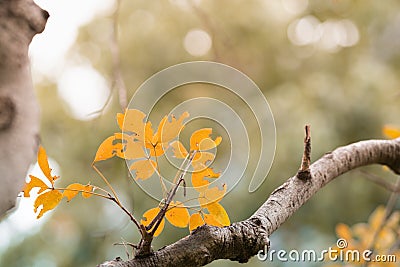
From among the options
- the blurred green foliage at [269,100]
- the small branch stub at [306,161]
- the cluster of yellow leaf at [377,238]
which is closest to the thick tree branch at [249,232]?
the small branch stub at [306,161]

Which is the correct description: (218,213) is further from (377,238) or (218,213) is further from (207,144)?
(377,238)

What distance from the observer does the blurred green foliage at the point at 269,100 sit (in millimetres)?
1549

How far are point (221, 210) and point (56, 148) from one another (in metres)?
1.54

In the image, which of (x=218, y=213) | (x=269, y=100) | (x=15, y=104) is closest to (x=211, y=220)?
(x=218, y=213)

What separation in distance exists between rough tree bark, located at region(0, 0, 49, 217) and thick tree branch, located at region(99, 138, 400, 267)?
0.22 feet

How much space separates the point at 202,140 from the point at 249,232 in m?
0.06

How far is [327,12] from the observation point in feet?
5.43

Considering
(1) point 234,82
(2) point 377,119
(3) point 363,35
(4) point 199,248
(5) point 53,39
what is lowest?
(4) point 199,248

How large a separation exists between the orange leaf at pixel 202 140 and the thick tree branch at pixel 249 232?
0.16 feet

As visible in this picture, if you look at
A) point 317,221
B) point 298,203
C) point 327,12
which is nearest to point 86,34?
point 327,12

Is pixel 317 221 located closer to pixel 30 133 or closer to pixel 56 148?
pixel 56 148

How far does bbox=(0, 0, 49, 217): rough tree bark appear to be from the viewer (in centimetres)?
21

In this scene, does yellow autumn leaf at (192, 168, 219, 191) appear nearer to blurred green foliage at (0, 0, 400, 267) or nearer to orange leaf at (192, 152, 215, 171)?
orange leaf at (192, 152, 215, 171)

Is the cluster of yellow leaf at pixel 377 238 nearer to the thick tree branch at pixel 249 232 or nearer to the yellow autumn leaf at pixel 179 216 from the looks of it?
the thick tree branch at pixel 249 232
